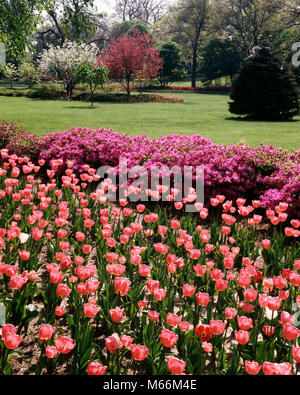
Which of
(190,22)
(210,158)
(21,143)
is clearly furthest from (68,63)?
(210,158)

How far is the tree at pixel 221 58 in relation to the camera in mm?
45250

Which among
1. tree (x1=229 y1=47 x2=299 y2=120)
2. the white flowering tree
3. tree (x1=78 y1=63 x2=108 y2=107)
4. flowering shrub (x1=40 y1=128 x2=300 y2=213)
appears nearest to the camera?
flowering shrub (x1=40 y1=128 x2=300 y2=213)

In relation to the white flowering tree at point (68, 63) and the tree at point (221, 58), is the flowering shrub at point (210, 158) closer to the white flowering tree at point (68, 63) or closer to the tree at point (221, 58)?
the white flowering tree at point (68, 63)

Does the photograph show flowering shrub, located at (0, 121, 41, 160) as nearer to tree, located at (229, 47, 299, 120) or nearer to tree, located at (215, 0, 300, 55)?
tree, located at (229, 47, 299, 120)

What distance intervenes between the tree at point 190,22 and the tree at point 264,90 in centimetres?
3025

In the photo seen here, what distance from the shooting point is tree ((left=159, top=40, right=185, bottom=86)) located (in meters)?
46.2

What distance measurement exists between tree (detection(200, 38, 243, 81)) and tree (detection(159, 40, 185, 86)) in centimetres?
350

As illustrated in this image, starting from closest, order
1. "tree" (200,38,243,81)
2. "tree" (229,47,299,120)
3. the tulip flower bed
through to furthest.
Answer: the tulip flower bed, "tree" (229,47,299,120), "tree" (200,38,243,81)

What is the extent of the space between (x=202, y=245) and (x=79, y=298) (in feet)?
5.51

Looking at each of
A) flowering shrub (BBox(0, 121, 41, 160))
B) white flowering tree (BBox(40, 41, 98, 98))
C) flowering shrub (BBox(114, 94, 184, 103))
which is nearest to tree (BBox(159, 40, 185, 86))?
white flowering tree (BBox(40, 41, 98, 98))
